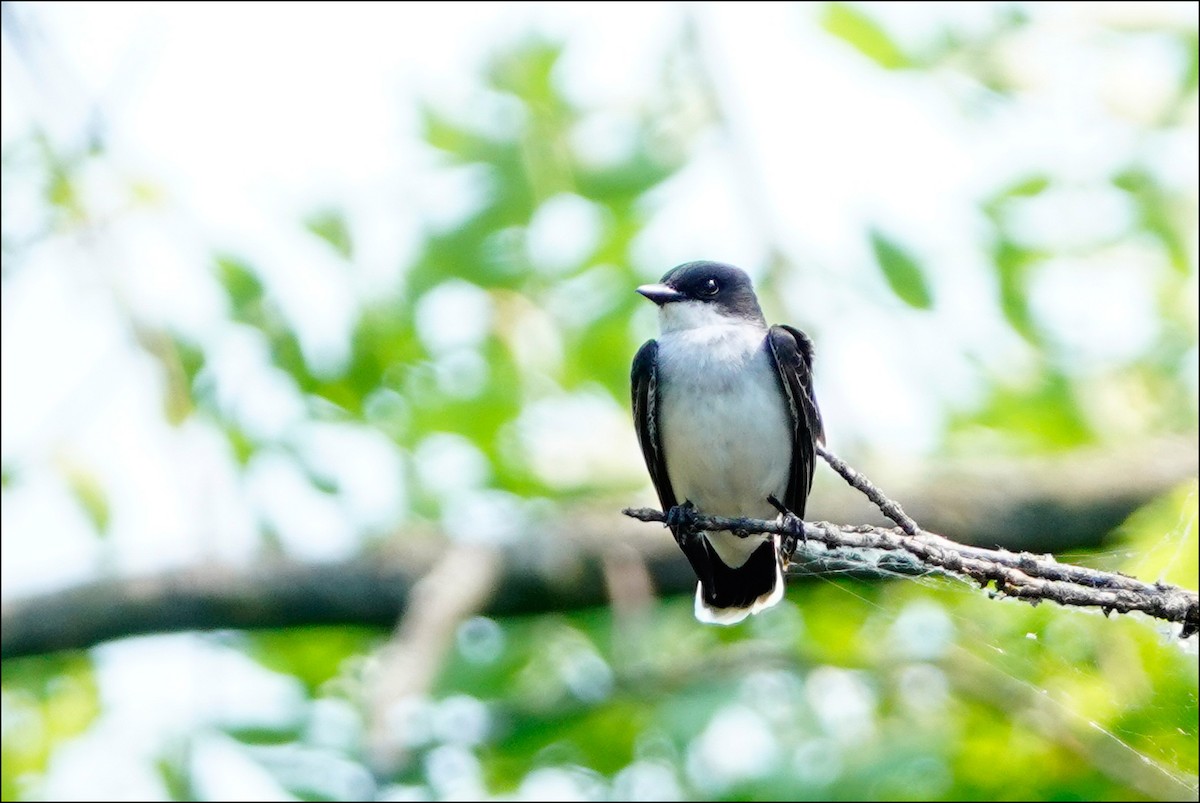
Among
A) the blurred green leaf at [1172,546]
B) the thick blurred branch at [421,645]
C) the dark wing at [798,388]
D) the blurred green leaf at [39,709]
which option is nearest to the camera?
the blurred green leaf at [1172,546]

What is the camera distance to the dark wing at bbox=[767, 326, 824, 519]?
4.58 meters

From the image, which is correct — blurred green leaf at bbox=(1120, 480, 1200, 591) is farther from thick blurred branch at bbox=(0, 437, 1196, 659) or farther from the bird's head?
thick blurred branch at bbox=(0, 437, 1196, 659)

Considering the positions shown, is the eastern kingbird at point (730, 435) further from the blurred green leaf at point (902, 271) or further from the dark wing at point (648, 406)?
the blurred green leaf at point (902, 271)

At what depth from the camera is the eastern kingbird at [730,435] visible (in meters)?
4.61

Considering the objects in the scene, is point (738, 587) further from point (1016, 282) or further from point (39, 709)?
point (39, 709)

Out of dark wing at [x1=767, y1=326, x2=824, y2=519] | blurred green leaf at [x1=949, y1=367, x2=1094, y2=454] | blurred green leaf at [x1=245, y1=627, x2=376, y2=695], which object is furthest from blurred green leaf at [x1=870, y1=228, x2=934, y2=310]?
blurred green leaf at [x1=245, y1=627, x2=376, y2=695]

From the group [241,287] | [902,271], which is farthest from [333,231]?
[902,271]

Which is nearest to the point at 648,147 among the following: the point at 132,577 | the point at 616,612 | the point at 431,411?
the point at 431,411

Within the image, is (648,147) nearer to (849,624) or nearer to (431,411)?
(431,411)

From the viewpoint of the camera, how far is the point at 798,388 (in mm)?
4574

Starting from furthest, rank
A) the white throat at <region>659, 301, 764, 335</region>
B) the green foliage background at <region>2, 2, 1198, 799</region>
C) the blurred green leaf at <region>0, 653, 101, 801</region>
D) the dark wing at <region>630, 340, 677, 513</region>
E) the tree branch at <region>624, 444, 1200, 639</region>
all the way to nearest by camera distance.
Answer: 1. the blurred green leaf at <region>0, 653, 101, 801</region>
2. the green foliage background at <region>2, 2, 1198, 799</region>
3. the white throat at <region>659, 301, 764, 335</region>
4. the dark wing at <region>630, 340, 677, 513</region>
5. the tree branch at <region>624, 444, 1200, 639</region>

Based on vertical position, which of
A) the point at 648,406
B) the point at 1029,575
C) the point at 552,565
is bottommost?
the point at 552,565

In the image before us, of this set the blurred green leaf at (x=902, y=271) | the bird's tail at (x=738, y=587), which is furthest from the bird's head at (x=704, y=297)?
the blurred green leaf at (x=902, y=271)

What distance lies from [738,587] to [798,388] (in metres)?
0.73
